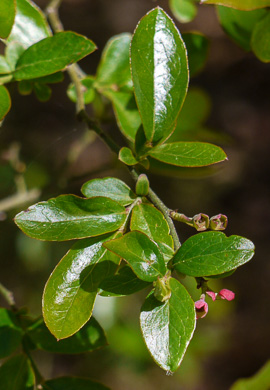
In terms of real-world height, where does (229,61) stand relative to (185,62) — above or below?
below

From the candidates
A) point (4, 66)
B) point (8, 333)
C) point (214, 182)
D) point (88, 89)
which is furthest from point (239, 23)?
point (214, 182)

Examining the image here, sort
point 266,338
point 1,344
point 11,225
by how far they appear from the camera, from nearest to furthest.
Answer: point 1,344 → point 11,225 → point 266,338

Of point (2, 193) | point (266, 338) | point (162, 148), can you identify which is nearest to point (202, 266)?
point (162, 148)

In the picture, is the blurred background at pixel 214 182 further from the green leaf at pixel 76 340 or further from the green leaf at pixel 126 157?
the green leaf at pixel 126 157

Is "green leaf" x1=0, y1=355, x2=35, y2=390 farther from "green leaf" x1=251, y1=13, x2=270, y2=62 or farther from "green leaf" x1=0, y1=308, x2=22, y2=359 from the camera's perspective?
"green leaf" x1=251, y1=13, x2=270, y2=62

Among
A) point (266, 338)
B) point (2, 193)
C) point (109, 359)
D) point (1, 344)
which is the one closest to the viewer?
point (1, 344)

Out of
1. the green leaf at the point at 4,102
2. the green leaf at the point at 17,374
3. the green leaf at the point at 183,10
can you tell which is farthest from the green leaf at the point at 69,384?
the green leaf at the point at 183,10

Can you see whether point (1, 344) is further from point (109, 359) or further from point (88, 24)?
point (88, 24)
